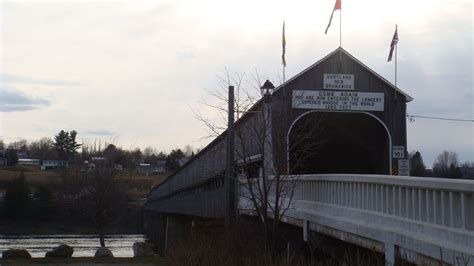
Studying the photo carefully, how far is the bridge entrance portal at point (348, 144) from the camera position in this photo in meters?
31.6

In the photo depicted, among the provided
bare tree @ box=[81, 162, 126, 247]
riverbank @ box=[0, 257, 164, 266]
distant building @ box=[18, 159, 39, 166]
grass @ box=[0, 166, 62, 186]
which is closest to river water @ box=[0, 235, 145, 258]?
bare tree @ box=[81, 162, 126, 247]

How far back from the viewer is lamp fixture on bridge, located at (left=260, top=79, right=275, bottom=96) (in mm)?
19366

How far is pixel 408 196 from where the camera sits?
1006 centimetres

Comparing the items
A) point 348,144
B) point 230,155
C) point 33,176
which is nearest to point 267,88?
point 230,155

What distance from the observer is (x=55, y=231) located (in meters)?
107

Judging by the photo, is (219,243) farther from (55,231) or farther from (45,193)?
(45,193)

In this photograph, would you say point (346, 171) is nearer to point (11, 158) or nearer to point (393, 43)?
point (393, 43)

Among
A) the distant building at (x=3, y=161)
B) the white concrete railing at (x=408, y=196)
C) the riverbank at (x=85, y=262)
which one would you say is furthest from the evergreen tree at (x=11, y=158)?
the white concrete railing at (x=408, y=196)

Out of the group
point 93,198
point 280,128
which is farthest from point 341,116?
point 93,198

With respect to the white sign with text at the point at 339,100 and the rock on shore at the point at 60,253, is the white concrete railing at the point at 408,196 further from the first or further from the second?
the rock on shore at the point at 60,253

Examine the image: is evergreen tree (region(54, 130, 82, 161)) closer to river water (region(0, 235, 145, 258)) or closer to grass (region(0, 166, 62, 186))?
grass (region(0, 166, 62, 186))

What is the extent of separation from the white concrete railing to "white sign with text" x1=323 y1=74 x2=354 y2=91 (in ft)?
51.2

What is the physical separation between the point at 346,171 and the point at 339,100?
7.48 m

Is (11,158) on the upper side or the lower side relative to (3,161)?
upper
